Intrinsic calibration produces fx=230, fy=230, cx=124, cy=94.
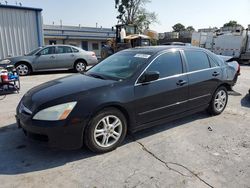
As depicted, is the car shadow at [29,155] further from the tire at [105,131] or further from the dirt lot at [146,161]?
the tire at [105,131]

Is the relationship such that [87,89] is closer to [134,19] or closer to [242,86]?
[242,86]

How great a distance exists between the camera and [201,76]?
15.2 feet

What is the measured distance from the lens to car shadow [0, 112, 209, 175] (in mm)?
3061

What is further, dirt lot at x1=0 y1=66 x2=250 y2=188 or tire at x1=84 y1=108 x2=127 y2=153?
tire at x1=84 y1=108 x2=127 y2=153

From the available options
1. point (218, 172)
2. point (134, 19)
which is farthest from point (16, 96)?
point (134, 19)

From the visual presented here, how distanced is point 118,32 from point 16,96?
13.7m

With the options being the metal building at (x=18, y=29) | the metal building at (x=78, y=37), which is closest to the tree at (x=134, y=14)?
the metal building at (x=78, y=37)

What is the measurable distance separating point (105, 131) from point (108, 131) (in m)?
0.05

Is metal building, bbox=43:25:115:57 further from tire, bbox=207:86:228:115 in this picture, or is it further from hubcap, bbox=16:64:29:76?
tire, bbox=207:86:228:115

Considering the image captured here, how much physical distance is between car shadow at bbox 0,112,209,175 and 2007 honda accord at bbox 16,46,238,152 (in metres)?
0.25

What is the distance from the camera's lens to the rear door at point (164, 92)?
3.71 metres

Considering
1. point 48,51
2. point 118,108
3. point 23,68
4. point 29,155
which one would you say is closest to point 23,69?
point 23,68

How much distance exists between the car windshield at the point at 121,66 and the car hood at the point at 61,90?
0.89ft

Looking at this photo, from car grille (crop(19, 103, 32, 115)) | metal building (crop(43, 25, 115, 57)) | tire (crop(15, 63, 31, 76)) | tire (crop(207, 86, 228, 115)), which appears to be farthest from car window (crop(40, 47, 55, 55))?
metal building (crop(43, 25, 115, 57))
